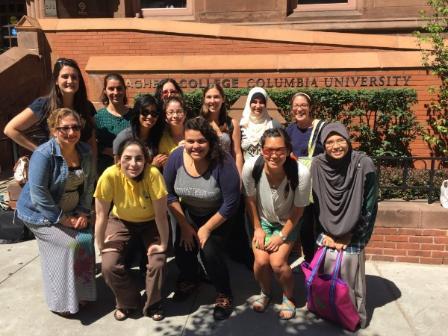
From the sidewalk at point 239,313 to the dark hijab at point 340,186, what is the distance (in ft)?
2.78

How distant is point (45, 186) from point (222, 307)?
1743 millimetres

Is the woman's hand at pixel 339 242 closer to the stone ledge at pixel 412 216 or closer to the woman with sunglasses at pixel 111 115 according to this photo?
the stone ledge at pixel 412 216

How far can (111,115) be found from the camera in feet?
13.4

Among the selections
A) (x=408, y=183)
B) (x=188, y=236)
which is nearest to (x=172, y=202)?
(x=188, y=236)

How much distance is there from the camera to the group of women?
3359 millimetres

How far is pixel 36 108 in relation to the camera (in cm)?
371

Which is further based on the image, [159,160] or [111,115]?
[111,115]

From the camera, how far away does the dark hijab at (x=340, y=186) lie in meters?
3.28

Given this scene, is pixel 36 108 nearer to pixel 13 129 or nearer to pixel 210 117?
pixel 13 129

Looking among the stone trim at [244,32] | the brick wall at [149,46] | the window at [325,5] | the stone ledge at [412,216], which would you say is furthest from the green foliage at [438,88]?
the window at [325,5]

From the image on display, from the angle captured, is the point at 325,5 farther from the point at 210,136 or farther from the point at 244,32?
the point at 210,136

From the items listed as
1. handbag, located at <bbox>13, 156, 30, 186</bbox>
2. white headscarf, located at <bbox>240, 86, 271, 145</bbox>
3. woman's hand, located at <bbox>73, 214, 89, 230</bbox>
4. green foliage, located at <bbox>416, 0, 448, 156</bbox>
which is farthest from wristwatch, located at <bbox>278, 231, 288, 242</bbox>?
green foliage, located at <bbox>416, 0, 448, 156</bbox>

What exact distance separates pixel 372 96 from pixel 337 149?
3.56 meters

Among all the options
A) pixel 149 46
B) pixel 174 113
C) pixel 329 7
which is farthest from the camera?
pixel 329 7
